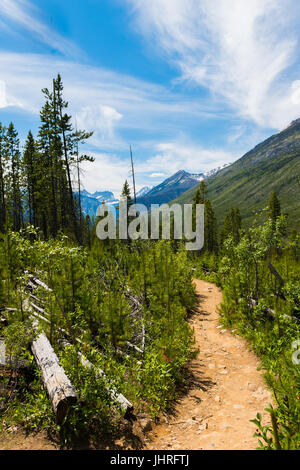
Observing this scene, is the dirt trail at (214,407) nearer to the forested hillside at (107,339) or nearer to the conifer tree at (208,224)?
the forested hillside at (107,339)

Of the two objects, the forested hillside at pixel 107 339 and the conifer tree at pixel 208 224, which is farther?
the conifer tree at pixel 208 224

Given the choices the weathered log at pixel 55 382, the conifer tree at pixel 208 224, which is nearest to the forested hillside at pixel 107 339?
the weathered log at pixel 55 382

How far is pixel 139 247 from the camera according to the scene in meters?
16.8

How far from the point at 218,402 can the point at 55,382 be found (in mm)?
3374

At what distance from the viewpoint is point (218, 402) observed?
5250 millimetres

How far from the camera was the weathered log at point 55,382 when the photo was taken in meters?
3.81

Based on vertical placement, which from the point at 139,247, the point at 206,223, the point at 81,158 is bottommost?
the point at 139,247

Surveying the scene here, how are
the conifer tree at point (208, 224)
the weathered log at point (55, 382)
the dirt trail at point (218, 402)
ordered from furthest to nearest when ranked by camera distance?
the conifer tree at point (208, 224)
the dirt trail at point (218, 402)
the weathered log at point (55, 382)

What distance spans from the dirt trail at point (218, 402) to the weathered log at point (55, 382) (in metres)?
1.49

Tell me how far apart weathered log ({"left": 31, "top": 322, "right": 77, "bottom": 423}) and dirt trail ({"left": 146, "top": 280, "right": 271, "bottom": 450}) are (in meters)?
1.49
